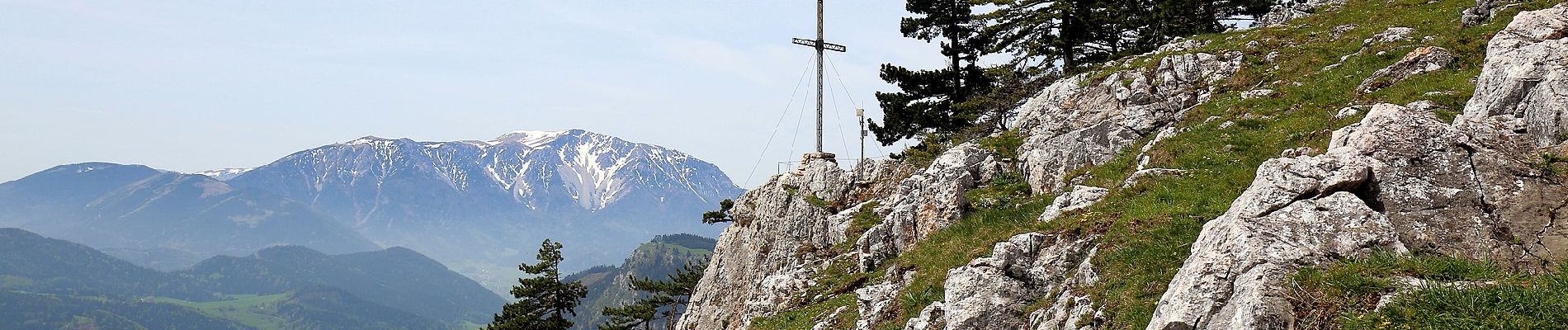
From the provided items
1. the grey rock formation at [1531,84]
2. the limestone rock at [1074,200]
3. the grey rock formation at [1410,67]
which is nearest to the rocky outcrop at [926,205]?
the limestone rock at [1074,200]

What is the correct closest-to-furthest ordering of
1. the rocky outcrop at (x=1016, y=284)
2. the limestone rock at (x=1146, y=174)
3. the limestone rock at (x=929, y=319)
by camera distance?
the rocky outcrop at (x=1016, y=284) → the limestone rock at (x=929, y=319) → the limestone rock at (x=1146, y=174)

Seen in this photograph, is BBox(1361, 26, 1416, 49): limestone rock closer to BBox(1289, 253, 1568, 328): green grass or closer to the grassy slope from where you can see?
the grassy slope

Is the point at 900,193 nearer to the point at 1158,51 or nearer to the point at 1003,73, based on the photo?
the point at 1158,51

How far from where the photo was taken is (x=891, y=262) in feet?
74.2

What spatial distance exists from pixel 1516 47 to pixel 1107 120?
410 inches

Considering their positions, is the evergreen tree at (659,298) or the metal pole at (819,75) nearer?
the metal pole at (819,75)

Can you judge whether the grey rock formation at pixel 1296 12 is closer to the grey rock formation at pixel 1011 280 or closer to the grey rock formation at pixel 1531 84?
the grey rock formation at pixel 1531 84

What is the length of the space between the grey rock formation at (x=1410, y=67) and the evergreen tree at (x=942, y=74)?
19724mm

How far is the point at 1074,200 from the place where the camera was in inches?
745

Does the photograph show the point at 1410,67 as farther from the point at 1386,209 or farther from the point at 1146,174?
the point at 1386,209

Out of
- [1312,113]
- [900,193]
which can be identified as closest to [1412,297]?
[1312,113]

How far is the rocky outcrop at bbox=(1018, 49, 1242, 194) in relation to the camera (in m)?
23.4

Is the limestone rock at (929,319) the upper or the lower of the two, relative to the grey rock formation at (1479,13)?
lower

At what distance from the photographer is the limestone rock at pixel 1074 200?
1844 cm
